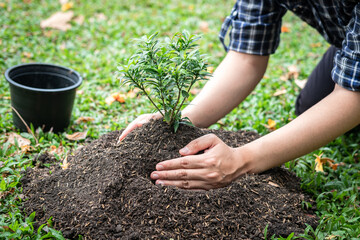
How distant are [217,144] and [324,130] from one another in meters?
0.62

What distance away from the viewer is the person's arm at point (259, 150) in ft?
6.63

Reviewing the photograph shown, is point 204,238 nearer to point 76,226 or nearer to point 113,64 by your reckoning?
point 76,226

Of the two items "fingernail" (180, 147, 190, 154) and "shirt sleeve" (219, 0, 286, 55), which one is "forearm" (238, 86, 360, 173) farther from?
"shirt sleeve" (219, 0, 286, 55)

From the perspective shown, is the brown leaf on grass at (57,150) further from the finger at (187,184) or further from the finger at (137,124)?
the finger at (187,184)

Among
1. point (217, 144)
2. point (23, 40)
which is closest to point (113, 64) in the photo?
point (23, 40)

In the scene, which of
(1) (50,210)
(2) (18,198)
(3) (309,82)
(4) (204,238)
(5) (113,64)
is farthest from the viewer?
(5) (113,64)

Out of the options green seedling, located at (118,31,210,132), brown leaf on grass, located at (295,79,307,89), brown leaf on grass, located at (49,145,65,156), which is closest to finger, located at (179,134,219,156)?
green seedling, located at (118,31,210,132)

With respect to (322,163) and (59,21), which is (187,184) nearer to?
(322,163)

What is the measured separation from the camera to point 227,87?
258 cm

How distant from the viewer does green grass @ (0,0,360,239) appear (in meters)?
2.23

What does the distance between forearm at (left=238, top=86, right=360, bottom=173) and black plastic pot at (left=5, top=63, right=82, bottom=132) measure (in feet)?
4.61

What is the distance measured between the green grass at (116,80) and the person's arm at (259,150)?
43 centimetres

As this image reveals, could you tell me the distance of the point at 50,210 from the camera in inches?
78.4

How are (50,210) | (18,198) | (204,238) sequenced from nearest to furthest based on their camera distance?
(204,238) < (50,210) < (18,198)
